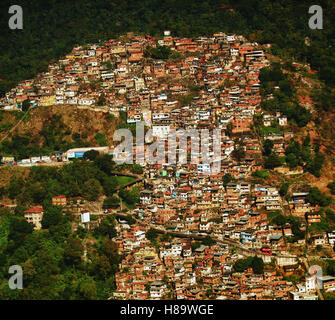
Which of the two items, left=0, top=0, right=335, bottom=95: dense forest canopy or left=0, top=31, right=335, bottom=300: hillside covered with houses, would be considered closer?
left=0, top=31, right=335, bottom=300: hillside covered with houses

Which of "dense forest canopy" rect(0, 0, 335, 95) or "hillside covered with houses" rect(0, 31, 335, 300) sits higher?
"dense forest canopy" rect(0, 0, 335, 95)

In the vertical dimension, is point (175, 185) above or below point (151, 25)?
below

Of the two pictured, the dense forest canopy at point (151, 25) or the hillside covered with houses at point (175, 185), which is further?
the dense forest canopy at point (151, 25)

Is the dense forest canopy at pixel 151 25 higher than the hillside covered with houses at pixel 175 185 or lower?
higher

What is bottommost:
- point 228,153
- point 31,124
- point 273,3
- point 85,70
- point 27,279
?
point 27,279

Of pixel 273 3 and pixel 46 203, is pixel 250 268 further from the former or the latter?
pixel 273 3

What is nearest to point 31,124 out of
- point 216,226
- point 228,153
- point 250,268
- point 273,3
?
point 228,153

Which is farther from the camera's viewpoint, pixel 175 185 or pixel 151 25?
pixel 151 25
